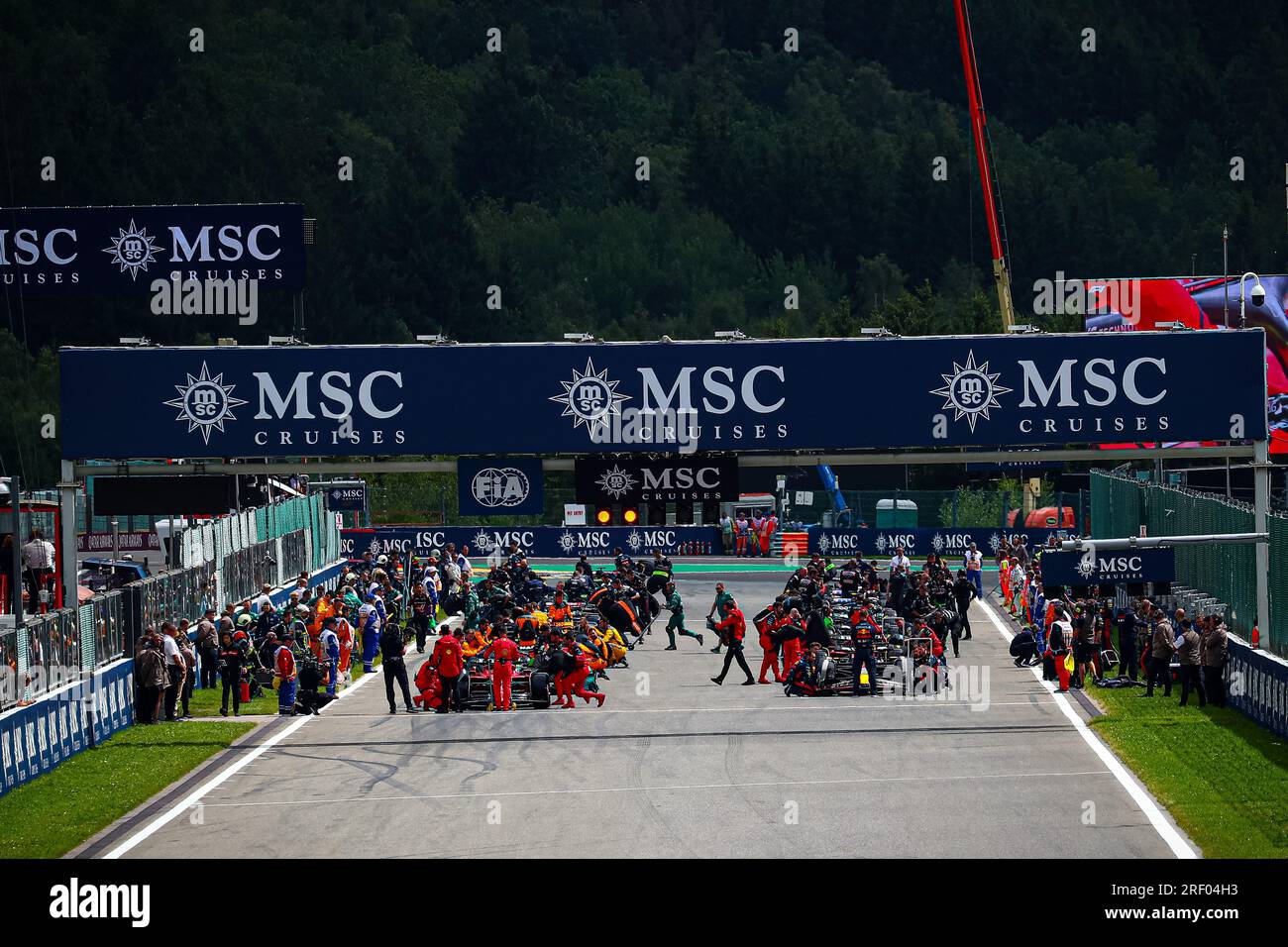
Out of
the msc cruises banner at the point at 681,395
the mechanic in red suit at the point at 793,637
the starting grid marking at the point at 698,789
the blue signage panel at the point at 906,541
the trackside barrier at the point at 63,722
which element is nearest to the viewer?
the starting grid marking at the point at 698,789

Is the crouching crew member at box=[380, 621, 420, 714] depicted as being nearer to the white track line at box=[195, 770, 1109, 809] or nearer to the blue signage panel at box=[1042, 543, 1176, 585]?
the white track line at box=[195, 770, 1109, 809]

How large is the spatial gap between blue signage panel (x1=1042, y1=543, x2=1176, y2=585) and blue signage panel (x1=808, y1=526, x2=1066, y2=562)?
95.6 feet

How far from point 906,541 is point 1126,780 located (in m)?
38.4

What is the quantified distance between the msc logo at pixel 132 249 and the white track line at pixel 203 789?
55.8 feet

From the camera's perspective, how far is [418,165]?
118m

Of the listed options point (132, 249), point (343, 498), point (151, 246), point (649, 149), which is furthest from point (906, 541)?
point (649, 149)

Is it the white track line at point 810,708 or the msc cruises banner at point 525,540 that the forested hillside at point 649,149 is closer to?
the msc cruises banner at point 525,540

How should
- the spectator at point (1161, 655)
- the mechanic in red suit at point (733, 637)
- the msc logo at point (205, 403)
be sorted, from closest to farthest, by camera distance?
the msc logo at point (205, 403) → the spectator at point (1161, 655) → the mechanic in red suit at point (733, 637)

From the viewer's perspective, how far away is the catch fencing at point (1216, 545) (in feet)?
81.9

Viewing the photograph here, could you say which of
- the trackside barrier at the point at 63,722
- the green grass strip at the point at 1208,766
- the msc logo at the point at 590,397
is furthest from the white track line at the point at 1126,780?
the trackside barrier at the point at 63,722

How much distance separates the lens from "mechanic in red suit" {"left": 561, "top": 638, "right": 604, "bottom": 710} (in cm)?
2758

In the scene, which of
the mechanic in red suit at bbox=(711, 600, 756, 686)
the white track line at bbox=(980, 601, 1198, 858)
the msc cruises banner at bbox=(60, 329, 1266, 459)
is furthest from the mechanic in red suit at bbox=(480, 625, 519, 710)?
the white track line at bbox=(980, 601, 1198, 858)

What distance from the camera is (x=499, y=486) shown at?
2680 centimetres
